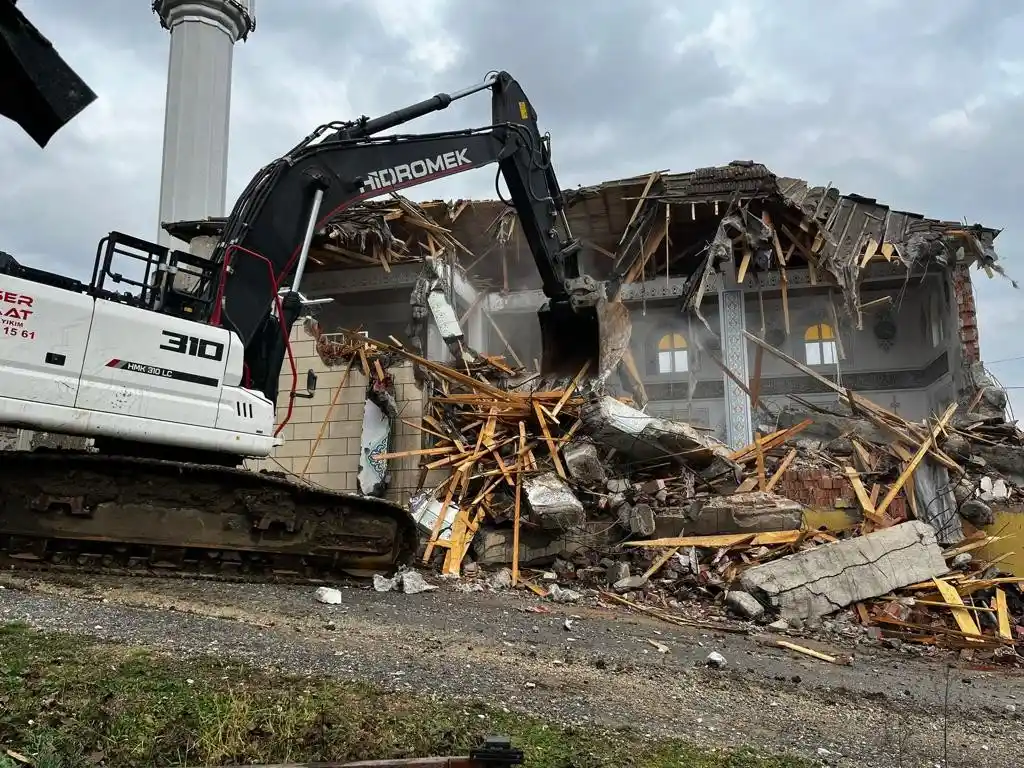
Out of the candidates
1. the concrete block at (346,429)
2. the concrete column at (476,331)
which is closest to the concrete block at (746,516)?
the concrete block at (346,429)

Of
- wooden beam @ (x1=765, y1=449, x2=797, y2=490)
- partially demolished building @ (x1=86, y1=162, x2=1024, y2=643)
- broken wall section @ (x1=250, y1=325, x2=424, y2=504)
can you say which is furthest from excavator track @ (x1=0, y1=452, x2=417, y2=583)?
wooden beam @ (x1=765, y1=449, x2=797, y2=490)

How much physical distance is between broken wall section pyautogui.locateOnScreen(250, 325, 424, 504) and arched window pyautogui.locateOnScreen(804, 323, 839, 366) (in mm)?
10646

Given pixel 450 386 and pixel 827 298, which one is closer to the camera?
pixel 450 386

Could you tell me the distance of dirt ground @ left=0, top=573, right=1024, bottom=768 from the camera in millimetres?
3811

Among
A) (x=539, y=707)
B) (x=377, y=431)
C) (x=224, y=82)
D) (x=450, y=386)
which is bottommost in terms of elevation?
(x=539, y=707)

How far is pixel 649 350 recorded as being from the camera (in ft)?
62.6

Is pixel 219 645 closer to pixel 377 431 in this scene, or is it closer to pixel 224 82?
pixel 377 431

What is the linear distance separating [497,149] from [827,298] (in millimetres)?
10800

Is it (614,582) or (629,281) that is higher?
(629,281)

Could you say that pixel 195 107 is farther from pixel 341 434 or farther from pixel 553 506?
pixel 553 506

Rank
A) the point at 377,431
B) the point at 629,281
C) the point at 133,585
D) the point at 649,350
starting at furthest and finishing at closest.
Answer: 1. the point at 649,350
2. the point at 629,281
3. the point at 377,431
4. the point at 133,585

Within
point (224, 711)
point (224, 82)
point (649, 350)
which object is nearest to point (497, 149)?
point (224, 711)

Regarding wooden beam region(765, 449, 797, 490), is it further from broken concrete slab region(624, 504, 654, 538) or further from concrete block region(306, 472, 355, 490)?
concrete block region(306, 472, 355, 490)

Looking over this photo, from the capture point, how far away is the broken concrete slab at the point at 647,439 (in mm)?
10281
